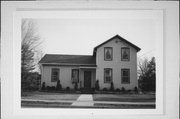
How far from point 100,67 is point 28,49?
1.22m

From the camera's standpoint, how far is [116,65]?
17.2ft

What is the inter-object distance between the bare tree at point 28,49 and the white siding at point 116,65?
Result: 1015 mm

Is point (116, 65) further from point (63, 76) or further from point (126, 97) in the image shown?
point (63, 76)

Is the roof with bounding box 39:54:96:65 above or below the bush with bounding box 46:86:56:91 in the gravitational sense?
above

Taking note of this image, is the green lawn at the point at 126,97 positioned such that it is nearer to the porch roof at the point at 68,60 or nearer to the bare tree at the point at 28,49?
the porch roof at the point at 68,60

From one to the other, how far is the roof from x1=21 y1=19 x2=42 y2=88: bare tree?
166 millimetres

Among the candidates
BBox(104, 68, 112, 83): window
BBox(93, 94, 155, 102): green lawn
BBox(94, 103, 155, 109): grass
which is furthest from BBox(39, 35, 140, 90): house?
BBox(94, 103, 155, 109): grass

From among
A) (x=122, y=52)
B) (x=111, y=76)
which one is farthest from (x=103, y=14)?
(x=111, y=76)

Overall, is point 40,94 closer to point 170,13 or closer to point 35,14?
point 35,14

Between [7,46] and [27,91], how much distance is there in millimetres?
802

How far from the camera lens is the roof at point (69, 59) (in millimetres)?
5223

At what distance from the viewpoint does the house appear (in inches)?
206

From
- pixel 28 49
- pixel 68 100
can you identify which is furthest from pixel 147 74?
pixel 28 49

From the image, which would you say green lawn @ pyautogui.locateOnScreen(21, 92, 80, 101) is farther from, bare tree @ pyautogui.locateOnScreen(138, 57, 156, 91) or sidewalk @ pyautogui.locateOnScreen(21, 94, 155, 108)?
bare tree @ pyautogui.locateOnScreen(138, 57, 156, 91)
